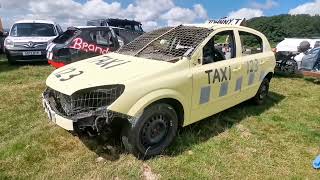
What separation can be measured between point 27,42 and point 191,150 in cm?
954

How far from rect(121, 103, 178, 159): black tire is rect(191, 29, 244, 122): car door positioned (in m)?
0.48

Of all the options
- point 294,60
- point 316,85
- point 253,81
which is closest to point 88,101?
point 253,81

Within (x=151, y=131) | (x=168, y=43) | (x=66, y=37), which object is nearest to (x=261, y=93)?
(x=168, y=43)

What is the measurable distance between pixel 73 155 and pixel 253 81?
3514 mm

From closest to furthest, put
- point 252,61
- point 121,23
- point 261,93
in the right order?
point 252,61 < point 261,93 < point 121,23

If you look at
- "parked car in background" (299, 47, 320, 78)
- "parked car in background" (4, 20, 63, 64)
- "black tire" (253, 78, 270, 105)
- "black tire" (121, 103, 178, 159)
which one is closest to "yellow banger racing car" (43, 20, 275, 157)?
"black tire" (121, 103, 178, 159)

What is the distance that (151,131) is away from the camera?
4188 mm

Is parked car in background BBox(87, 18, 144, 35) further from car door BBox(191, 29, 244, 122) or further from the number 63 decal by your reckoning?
the number 63 decal

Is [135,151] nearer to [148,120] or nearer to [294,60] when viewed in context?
[148,120]

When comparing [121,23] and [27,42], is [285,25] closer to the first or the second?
[121,23]

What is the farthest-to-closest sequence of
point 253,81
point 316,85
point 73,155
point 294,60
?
point 294,60
point 316,85
point 253,81
point 73,155

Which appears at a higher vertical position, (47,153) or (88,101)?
(88,101)

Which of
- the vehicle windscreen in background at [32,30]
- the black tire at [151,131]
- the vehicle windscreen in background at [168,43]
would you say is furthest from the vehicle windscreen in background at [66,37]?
the black tire at [151,131]

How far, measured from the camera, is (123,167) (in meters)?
4.03
